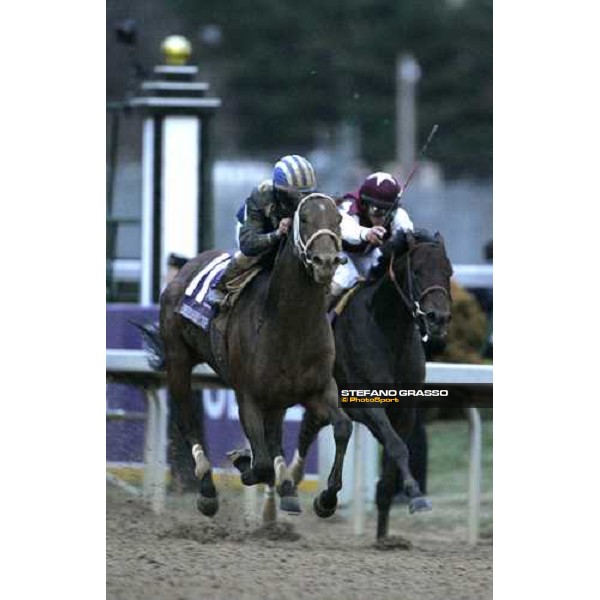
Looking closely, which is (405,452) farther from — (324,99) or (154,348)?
(324,99)

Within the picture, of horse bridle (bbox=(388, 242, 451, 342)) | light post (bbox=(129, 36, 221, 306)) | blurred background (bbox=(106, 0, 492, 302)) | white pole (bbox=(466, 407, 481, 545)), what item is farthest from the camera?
light post (bbox=(129, 36, 221, 306))

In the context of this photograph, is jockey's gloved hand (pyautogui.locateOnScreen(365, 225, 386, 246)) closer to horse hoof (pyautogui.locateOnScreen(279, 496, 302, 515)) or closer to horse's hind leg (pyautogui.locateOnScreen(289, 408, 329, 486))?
horse's hind leg (pyautogui.locateOnScreen(289, 408, 329, 486))

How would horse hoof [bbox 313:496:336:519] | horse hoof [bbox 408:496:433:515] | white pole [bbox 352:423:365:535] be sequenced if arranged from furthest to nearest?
white pole [bbox 352:423:365:535]
horse hoof [bbox 313:496:336:519]
horse hoof [bbox 408:496:433:515]

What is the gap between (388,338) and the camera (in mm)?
11039

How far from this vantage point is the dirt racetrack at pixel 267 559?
33.6 ft

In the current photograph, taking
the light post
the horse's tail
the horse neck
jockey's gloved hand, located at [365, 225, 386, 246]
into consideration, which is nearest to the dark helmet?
jockey's gloved hand, located at [365, 225, 386, 246]

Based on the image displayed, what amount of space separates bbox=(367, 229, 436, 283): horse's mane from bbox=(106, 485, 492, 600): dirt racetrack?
1.37m

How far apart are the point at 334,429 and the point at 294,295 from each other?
24.4 inches

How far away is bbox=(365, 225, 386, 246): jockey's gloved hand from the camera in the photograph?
1078 cm

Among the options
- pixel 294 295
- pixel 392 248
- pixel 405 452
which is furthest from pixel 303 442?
pixel 294 295

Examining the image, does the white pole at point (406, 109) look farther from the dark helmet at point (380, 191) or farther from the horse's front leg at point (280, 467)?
the horse's front leg at point (280, 467)

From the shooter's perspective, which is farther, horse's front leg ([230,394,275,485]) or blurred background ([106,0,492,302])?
blurred background ([106,0,492,302])
